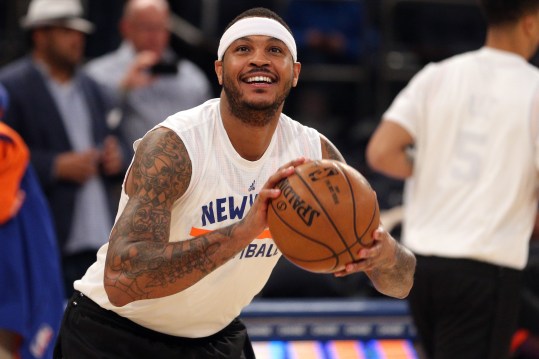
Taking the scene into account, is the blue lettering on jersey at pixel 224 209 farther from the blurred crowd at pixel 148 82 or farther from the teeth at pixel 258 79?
the blurred crowd at pixel 148 82

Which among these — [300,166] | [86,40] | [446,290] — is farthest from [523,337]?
[86,40]

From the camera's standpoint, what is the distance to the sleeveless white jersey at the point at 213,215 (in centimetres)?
296

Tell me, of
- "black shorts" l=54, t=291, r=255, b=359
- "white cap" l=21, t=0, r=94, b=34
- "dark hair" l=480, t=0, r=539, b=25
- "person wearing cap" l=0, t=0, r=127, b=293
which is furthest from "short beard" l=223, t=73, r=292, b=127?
"white cap" l=21, t=0, r=94, b=34

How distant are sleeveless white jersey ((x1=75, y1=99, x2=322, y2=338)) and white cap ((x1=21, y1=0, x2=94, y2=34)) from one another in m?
2.79

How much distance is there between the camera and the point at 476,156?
3.93m

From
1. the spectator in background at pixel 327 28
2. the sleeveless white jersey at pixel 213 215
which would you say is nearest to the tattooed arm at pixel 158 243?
the sleeveless white jersey at pixel 213 215

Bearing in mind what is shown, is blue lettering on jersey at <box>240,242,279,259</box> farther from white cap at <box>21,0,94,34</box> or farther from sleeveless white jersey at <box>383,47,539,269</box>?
white cap at <box>21,0,94,34</box>

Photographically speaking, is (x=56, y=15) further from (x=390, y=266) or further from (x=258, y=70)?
(x=390, y=266)

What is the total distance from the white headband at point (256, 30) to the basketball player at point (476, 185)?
1140mm

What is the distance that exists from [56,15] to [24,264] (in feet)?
6.49

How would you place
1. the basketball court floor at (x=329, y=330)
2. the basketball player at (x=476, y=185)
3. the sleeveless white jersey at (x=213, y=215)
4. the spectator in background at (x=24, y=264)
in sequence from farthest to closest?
1. the basketball court floor at (x=329, y=330)
2. the spectator in background at (x=24, y=264)
3. the basketball player at (x=476, y=185)
4. the sleeveless white jersey at (x=213, y=215)

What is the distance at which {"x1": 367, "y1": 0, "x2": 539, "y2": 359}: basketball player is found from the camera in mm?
3871

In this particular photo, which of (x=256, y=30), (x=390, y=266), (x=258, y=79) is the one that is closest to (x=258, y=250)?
(x=390, y=266)

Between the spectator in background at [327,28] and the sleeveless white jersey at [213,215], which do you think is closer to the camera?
the sleeveless white jersey at [213,215]
